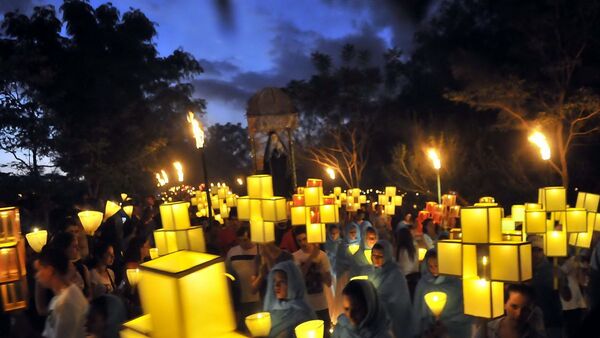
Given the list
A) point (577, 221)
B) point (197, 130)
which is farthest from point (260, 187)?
point (577, 221)

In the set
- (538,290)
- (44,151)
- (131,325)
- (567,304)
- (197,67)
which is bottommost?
(567,304)

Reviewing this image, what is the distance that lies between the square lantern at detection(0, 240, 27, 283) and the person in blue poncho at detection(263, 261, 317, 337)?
6.96 feet

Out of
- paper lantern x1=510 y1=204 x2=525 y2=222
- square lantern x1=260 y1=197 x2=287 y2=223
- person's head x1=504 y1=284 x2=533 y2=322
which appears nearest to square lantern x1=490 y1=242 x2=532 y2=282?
person's head x1=504 y1=284 x2=533 y2=322

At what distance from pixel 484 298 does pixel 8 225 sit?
351 centimetres

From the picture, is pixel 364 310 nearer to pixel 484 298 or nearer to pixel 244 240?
pixel 484 298

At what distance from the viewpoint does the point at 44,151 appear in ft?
35.4

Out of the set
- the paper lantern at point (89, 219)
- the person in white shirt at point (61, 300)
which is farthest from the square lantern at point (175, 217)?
the paper lantern at point (89, 219)

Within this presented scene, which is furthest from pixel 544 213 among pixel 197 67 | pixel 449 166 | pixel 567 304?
pixel 197 67

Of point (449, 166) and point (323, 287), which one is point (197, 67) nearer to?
point (449, 166)

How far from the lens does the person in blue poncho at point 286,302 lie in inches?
186

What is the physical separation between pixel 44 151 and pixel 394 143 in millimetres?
15281

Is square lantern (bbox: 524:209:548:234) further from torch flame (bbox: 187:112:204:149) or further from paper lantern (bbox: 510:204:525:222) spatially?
torch flame (bbox: 187:112:204:149)

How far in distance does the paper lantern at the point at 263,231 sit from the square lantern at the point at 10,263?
2339mm

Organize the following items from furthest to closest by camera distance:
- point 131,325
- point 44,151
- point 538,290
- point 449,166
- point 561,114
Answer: point 449,166, point 561,114, point 44,151, point 538,290, point 131,325
